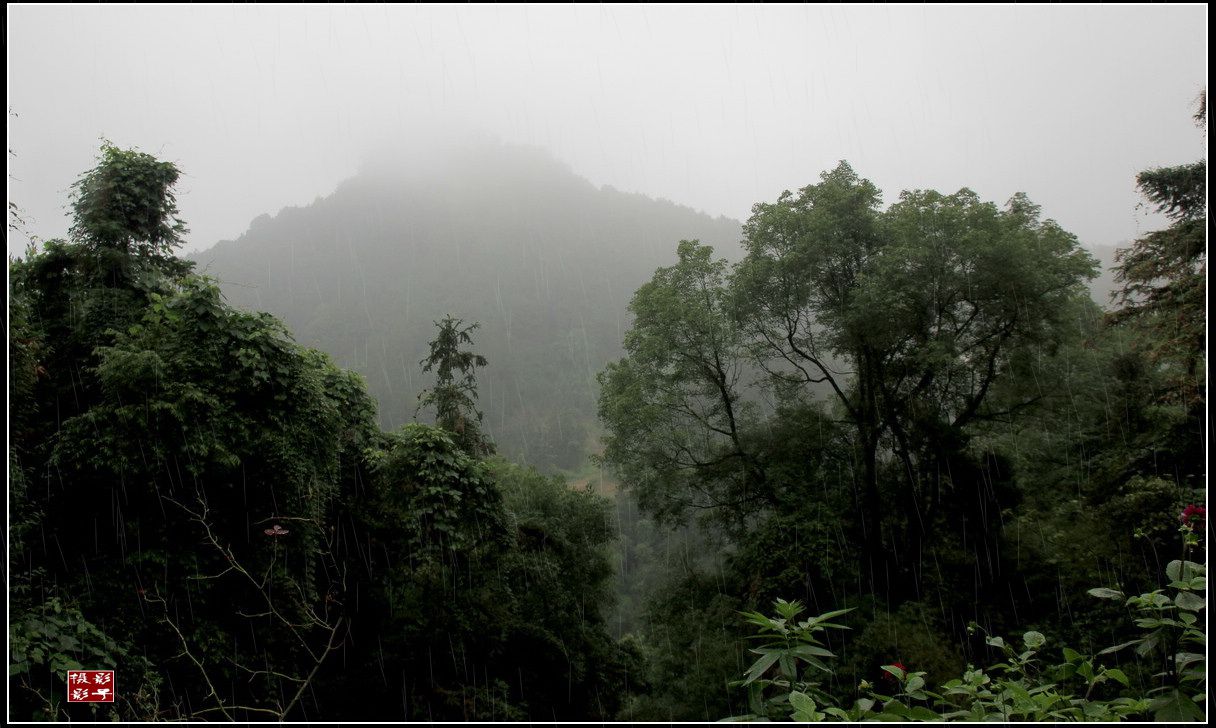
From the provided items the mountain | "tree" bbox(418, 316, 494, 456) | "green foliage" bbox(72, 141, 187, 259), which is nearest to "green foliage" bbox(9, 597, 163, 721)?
"green foliage" bbox(72, 141, 187, 259)

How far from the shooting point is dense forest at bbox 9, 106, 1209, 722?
15.0 feet

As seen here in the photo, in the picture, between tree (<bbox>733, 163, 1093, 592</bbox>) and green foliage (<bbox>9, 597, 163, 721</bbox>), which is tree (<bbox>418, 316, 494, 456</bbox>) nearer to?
tree (<bbox>733, 163, 1093, 592</bbox>)

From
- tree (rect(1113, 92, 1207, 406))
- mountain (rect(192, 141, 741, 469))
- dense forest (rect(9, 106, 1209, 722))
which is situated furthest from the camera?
mountain (rect(192, 141, 741, 469))

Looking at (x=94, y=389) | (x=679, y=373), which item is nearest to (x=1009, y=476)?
(x=679, y=373)

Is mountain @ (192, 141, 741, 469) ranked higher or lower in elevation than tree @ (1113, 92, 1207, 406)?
higher

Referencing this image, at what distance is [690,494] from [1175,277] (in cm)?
942

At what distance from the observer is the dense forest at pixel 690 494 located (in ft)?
15.0

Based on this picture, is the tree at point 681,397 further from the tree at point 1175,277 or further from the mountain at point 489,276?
the mountain at point 489,276

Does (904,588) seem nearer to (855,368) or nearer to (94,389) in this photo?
(855,368)

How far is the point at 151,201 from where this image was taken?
23.7ft

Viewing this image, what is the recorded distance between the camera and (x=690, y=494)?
44.9 feet

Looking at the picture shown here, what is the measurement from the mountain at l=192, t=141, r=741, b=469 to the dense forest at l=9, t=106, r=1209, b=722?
61.4 metres

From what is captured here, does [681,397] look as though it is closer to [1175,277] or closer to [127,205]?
[1175,277]

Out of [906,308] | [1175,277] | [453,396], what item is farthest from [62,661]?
[1175,277]
